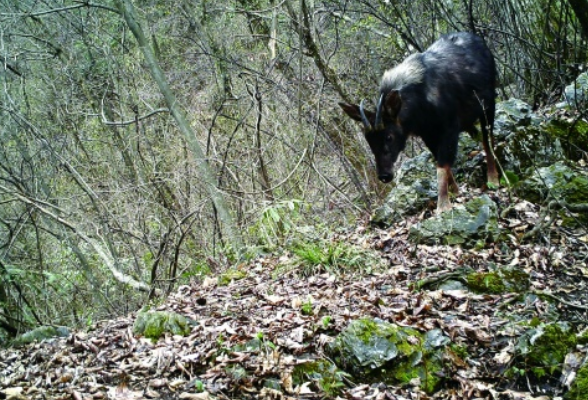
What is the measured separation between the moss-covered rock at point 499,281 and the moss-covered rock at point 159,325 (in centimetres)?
281

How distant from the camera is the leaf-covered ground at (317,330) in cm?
435

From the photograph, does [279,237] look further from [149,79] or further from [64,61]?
[64,61]

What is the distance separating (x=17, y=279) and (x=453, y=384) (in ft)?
20.0

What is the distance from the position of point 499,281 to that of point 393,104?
2562mm

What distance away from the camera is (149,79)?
43.9 ft

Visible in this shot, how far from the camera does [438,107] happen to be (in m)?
7.62

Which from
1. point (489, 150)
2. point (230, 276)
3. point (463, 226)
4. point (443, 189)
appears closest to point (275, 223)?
point (230, 276)

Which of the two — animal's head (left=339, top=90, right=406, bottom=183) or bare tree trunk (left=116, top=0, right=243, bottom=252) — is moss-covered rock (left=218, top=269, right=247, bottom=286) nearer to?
animal's head (left=339, top=90, right=406, bottom=183)

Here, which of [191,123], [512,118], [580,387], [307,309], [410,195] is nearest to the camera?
[580,387]

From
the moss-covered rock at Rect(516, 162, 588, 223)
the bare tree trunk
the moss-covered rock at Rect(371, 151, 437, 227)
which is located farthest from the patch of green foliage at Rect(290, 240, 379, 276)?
the bare tree trunk

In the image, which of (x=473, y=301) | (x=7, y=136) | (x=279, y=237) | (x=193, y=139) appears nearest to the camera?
(x=473, y=301)

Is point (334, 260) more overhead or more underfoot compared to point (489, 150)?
more underfoot

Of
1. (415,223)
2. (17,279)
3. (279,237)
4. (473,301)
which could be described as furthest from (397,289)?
(17,279)

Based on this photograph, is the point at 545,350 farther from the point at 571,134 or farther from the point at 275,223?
the point at 571,134
